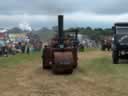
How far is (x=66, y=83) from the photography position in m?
17.2

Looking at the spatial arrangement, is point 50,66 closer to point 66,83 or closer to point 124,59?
point 66,83

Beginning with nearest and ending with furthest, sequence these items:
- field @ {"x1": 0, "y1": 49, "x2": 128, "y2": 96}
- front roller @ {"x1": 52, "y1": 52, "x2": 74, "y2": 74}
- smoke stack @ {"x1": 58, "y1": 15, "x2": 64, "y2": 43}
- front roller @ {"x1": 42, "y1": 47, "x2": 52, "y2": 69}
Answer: field @ {"x1": 0, "y1": 49, "x2": 128, "y2": 96}, front roller @ {"x1": 52, "y1": 52, "x2": 74, "y2": 74}, front roller @ {"x1": 42, "y1": 47, "x2": 52, "y2": 69}, smoke stack @ {"x1": 58, "y1": 15, "x2": 64, "y2": 43}

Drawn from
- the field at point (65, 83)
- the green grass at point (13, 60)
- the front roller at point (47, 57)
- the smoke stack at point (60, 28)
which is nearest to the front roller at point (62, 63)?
the field at point (65, 83)

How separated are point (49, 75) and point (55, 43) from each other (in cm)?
233

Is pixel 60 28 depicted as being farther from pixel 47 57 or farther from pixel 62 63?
pixel 62 63

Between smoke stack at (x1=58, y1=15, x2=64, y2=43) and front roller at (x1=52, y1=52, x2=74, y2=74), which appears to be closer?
front roller at (x1=52, y1=52, x2=74, y2=74)

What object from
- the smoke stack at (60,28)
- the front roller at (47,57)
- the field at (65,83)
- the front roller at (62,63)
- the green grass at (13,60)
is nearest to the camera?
the field at (65,83)

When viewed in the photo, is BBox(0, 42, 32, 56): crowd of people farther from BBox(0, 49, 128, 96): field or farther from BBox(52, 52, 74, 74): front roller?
BBox(52, 52, 74, 74): front roller

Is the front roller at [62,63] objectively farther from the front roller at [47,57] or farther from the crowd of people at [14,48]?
the crowd of people at [14,48]

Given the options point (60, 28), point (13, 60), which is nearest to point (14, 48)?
point (13, 60)

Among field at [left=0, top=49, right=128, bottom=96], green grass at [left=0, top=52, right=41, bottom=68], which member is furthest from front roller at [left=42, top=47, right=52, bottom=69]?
green grass at [left=0, top=52, right=41, bottom=68]

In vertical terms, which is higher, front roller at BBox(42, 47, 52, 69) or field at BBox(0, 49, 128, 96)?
front roller at BBox(42, 47, 52, 69)

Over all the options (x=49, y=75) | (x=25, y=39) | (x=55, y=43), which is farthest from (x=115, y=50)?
(x=25, y=39)

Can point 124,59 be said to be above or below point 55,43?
below
